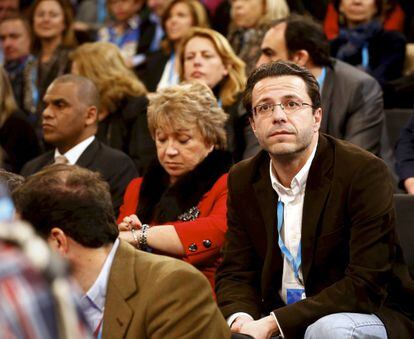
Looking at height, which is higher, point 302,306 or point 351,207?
point 351,207

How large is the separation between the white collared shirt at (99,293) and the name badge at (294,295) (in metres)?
0.89

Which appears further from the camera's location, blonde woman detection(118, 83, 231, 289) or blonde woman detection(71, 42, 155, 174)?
blonde woman detection(71, 42, 155, 174)

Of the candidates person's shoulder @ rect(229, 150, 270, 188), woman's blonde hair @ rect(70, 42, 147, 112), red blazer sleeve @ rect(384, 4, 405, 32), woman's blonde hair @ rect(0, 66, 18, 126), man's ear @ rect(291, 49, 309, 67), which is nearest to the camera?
person's shoulder @ rect(229, 150, 270, 188)

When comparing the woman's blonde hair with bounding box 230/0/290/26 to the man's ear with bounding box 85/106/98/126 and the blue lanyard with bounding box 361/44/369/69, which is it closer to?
the blue lanyard with bounding box 361/44/369/69

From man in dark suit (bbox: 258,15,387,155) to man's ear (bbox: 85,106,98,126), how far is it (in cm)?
99

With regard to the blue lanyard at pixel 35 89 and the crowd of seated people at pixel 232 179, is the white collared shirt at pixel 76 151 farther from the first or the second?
the blue lanyard at pixel 35 89

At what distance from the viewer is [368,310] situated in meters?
2.64

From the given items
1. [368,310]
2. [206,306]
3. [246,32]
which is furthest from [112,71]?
[206,306]

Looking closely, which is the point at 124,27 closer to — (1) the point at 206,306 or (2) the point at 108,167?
(2) the point at 108,167

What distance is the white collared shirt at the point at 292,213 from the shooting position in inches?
109

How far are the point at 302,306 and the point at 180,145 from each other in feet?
3.60

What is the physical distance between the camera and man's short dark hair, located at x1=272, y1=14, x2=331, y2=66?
4332 mm

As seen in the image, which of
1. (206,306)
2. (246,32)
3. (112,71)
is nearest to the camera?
(206,306)

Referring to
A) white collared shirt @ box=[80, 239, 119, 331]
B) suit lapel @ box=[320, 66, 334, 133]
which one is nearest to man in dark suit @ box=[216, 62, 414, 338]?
white collared shirt @ box=[80, 239, 119, 331]
